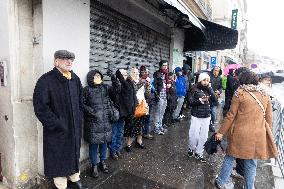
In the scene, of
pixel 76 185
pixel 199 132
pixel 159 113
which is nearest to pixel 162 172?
pixel 199 132

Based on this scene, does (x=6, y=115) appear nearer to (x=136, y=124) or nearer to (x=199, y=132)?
(x=136, y=124)

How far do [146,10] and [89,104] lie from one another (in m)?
3.77

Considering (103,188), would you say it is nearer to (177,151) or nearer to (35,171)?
(35,171)

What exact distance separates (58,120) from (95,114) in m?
0.93

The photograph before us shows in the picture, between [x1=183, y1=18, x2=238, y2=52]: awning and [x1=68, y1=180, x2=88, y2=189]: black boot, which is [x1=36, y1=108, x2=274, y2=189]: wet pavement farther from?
[x1=183, y1=18, x2=238, y2=52]: awning

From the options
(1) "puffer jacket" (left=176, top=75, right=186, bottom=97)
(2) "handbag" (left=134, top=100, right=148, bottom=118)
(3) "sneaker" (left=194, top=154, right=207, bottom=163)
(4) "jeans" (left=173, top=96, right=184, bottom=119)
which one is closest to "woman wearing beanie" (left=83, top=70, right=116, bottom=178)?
(2) "handbag" (left=134, top=100, right=148, bottom=118)

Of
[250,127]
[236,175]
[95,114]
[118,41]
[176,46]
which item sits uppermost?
[176,46]

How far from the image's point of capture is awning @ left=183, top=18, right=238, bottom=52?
9.29 m

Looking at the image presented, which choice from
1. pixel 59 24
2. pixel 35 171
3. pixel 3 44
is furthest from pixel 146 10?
pixel 35 171

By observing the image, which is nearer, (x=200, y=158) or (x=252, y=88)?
(x=252, y=88)

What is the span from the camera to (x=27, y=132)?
3586 mm

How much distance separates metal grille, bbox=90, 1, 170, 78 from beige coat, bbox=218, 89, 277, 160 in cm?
261

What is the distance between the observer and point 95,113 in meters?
4.15

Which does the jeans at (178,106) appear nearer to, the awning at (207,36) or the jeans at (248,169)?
the awning at (207,36)
